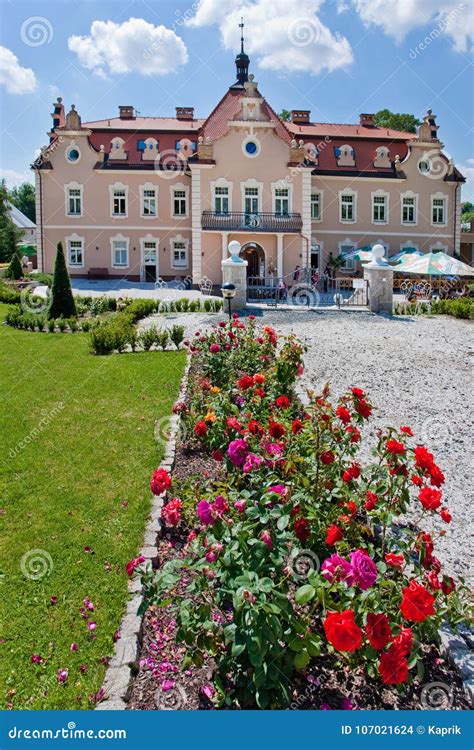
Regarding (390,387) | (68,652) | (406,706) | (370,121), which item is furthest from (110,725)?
(370,121)

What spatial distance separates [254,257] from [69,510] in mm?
26225

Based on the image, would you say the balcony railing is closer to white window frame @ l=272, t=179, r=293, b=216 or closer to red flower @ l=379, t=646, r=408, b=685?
white window frame @ l=272, t=179, r=293, b=216

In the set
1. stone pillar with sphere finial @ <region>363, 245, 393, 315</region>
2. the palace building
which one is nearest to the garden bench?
the palace building

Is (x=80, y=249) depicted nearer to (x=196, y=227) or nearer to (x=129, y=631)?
(x=196, y=227)

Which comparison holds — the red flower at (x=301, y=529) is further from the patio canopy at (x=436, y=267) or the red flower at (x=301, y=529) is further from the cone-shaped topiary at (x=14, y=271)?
the cone-shaped topiary at (x=14, y=271)

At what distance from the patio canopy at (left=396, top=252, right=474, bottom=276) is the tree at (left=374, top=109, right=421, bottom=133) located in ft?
91.7

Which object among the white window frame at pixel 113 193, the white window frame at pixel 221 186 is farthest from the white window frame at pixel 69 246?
the white window frame at pixel 221 186

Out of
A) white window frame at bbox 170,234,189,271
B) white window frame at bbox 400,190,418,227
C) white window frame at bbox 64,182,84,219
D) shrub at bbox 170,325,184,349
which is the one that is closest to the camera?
shrub at bbox 170,325,184,349

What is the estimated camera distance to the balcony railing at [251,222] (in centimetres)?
2856

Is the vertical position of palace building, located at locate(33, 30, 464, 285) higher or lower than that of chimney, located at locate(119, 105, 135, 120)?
lower

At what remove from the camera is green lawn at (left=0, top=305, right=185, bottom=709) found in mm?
3447

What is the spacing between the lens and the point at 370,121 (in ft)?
118

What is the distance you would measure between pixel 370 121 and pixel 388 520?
121 ft

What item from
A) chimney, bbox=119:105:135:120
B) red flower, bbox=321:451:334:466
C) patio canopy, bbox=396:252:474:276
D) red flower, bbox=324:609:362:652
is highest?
chimney, bbox=119:105:135:120
